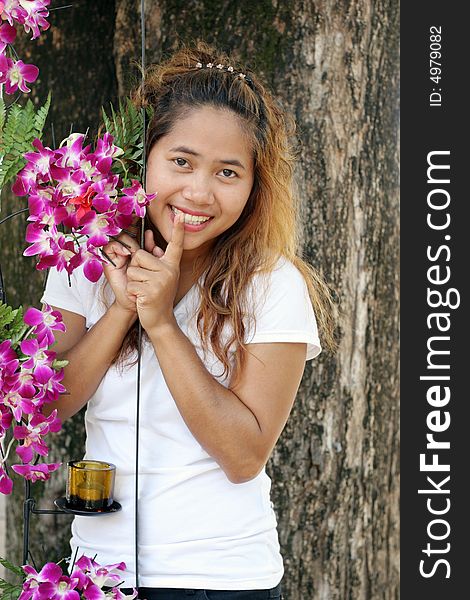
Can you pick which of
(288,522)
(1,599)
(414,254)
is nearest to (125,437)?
(1,599)

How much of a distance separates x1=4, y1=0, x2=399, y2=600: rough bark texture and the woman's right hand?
3.82 feet

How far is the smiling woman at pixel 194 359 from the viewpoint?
6.01 ft

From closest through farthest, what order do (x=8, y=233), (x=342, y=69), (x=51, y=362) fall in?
(x=51, y=362) < (x=342, y=69) < (x=8, y=233)

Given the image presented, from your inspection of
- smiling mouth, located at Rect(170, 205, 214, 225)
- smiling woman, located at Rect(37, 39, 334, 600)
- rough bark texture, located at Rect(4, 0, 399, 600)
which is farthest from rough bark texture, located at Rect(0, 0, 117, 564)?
smiling mouth, located at Rect(170, 205, 214, 225)

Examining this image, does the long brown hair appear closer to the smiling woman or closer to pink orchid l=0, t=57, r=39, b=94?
the smiling woman

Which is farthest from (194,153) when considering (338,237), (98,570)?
(338,237)

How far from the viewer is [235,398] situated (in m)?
1.86

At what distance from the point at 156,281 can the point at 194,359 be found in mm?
157

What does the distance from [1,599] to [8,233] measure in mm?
1732

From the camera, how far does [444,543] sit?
10.2ft

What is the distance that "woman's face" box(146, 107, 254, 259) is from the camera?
73.9 inches

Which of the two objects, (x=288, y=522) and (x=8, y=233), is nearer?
(x=288, y=522)

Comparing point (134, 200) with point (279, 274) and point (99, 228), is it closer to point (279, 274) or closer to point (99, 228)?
point (99, 228)

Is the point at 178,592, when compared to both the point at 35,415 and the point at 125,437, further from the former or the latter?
the point at 35,415
